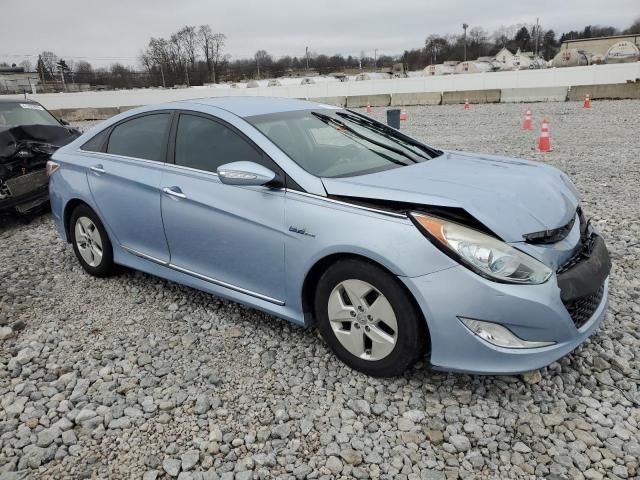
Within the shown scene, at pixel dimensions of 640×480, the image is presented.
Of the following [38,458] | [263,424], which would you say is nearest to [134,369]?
[38,458]

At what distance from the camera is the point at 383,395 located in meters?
2.82

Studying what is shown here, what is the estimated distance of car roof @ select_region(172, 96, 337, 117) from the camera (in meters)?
3.62

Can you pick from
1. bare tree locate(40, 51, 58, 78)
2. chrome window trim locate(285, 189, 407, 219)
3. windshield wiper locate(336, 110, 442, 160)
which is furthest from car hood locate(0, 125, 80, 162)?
bare tree locate(40, 51, 58, 78)

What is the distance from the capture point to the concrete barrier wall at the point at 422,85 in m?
26.5

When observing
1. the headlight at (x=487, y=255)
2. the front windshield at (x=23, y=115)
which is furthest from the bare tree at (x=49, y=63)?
the headlight at (x=487, y=255)

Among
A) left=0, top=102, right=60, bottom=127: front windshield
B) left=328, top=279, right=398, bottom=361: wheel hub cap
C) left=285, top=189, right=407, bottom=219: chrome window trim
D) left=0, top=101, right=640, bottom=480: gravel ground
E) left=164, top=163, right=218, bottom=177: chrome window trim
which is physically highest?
left=0, top=102, right=60, bottom=127: front windshield

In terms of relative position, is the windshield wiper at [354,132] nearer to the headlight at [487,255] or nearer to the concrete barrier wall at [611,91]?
the headlight at [487,255]

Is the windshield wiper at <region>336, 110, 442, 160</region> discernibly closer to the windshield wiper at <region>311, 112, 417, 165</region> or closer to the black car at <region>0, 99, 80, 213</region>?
the windshield wiper at <region>311, 112, 417, 165</region>

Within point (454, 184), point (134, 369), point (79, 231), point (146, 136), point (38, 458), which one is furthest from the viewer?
point (79, 231)

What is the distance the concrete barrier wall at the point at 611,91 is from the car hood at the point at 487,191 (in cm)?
2163

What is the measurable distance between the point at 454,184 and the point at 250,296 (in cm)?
146

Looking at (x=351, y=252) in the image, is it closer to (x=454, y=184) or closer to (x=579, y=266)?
(x=454, y=184)

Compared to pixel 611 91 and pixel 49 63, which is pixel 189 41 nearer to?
pixel 49 63

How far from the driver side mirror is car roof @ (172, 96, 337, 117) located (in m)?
0.64
